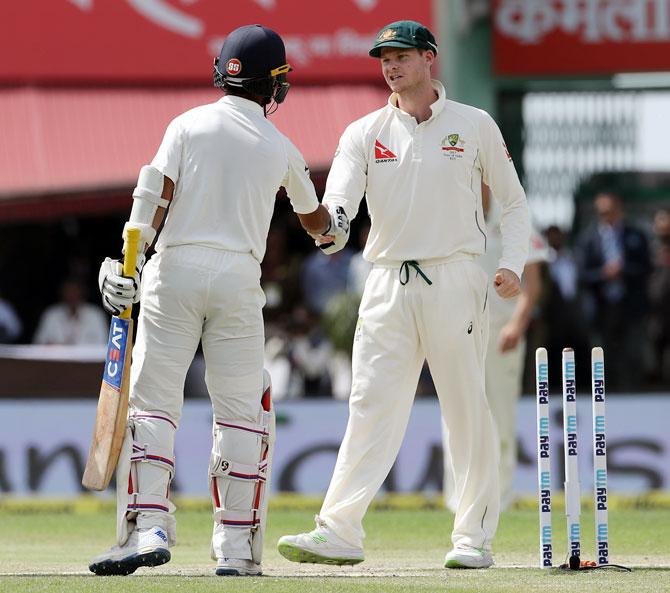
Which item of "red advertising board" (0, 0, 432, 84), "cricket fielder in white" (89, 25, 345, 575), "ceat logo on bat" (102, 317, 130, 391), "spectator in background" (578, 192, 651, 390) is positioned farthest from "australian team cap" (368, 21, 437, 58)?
"red advertising board" (0, 0, 432, 84)

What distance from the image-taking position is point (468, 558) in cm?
663

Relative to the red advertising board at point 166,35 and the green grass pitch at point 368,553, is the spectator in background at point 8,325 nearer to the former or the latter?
the red advertising board at point 166,35

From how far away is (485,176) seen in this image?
7000 mm

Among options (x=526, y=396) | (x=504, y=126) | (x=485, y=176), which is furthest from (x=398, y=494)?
(x=504, y=126)

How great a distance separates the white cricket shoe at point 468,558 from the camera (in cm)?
663

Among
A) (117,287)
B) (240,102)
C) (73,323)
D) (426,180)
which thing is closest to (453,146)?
(426,180)

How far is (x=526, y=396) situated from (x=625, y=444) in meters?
0.80

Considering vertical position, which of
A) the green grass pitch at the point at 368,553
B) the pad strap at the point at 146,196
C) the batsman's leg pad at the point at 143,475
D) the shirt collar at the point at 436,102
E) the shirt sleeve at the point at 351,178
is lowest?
the green grass pitch at the point at 368,553

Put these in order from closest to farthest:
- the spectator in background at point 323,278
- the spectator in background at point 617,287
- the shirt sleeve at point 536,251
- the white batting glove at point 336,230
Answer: the white batting glove at point 336,230, the shirt sleeve at point 536,251, the spectator in background at point 323,278, the spectator in background at point 617,287

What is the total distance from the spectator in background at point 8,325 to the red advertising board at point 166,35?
2.72 metres

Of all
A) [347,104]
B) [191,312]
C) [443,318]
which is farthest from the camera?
[347,104]

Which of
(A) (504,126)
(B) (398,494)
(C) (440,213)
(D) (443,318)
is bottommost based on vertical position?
(B) (398,494)

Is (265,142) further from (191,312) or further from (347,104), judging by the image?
(347,104)

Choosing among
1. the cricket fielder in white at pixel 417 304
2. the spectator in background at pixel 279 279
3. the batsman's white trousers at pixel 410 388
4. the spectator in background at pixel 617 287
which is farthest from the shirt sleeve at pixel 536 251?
the spectator in background at pixel 617 287
